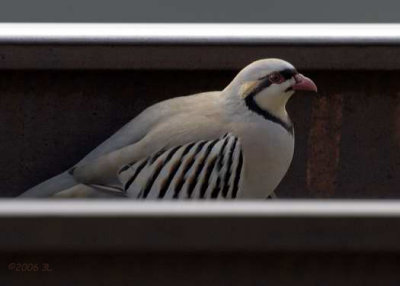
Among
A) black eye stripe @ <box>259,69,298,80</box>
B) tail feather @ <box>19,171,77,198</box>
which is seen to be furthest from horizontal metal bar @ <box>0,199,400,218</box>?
tail feather @ <box>19,171,77,198</box>

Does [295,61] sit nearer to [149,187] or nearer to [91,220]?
[149,187]

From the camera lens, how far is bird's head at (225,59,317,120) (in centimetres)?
449

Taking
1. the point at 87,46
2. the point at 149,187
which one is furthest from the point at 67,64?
the point at 149,187

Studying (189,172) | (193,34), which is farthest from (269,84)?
(193,34)

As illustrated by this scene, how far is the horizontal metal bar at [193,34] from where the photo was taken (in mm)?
5059

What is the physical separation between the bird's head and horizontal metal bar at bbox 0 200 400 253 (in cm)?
163

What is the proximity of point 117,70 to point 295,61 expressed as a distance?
693 mm

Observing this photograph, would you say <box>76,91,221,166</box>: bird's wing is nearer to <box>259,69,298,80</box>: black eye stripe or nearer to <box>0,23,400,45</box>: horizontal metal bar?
<box>259,69,298,80</box>: black eye stripe

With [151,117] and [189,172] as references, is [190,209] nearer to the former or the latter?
[189,172]

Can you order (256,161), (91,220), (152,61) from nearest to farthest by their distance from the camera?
(91,220) → (256,161) → (152,61)

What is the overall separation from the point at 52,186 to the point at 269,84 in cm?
88

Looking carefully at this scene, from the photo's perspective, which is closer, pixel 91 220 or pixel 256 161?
pixel 91 220

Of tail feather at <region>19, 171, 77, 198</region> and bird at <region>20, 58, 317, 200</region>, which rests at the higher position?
bird at <region>20, 58, 317, 200</region>

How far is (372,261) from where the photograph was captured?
2953 millimetres
